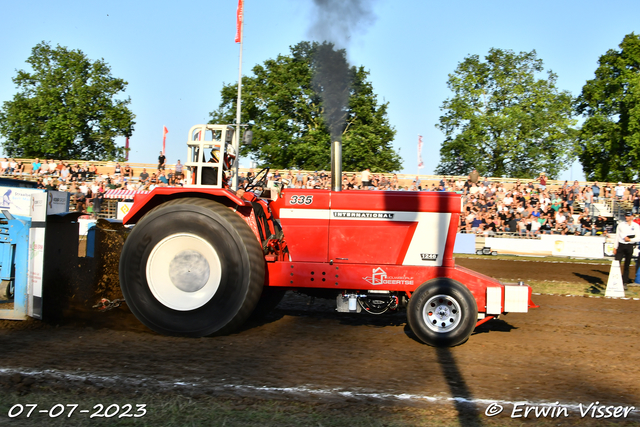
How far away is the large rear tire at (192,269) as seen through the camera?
5.60 meters

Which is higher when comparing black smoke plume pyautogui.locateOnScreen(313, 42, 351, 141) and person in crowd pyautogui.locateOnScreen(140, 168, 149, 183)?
black smoke plume pyautogui.locateOnScreen(313, 42, 351, 141)

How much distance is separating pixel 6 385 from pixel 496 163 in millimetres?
34083

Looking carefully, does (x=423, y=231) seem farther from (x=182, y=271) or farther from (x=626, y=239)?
(x=626, y=239)

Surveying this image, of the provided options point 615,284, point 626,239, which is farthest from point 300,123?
point 615,284

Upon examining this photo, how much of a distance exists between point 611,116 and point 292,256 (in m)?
35.9

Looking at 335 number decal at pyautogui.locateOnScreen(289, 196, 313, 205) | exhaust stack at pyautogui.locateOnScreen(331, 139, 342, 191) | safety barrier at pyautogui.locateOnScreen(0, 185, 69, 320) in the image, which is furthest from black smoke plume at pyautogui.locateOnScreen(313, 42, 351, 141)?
safety barrier at pyautogui.locateOnScreen(0, 185, 69, 320)

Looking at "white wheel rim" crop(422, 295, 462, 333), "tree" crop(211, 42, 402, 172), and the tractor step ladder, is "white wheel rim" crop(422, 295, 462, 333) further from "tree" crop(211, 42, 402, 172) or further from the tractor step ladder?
"tree" crop(211, 42, 402, 172)

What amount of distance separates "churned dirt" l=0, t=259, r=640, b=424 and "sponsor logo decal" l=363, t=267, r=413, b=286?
631 mm

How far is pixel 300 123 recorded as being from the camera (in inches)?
1064

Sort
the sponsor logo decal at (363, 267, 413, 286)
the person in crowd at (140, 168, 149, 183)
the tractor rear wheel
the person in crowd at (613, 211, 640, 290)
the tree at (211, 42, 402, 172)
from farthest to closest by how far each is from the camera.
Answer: the tree at (211, 42, 402, 172), the person in crowd at (140, 168, 149, 183), the person in crowd at (613, 211, 640, 290), the sponsor logo decal at (363, 267, 413, 286), the tractor rear wheel

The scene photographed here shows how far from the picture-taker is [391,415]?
12.5 feet

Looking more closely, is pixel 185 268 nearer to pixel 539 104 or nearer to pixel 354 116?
pixel 354 116

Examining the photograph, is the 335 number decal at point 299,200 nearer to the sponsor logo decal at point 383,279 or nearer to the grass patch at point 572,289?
the sponsor logo decal at point 383,279

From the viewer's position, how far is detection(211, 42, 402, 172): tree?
2497 cm
